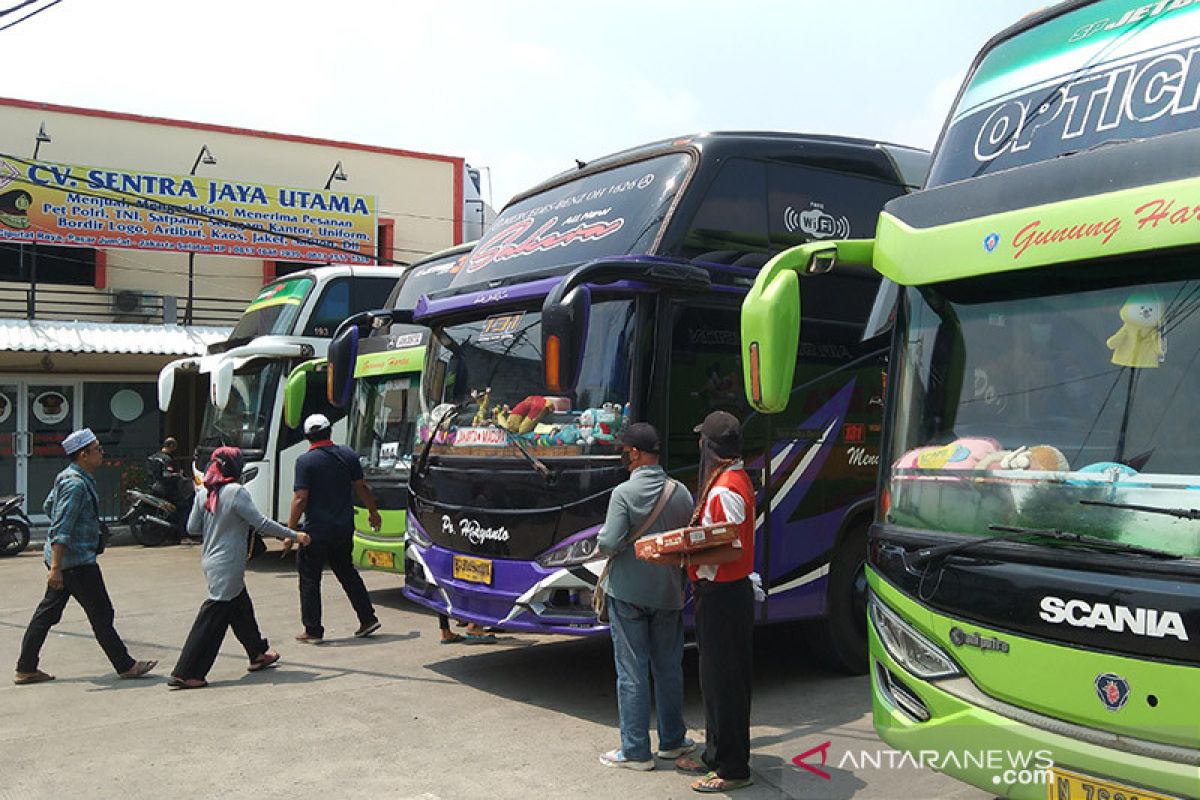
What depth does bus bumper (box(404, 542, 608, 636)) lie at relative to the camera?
6738 millimetres

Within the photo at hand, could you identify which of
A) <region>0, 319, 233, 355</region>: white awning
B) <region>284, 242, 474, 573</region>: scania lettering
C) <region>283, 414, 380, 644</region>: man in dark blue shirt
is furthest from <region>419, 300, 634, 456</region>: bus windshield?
<region>0, 319, 233, 355</region>: white awning

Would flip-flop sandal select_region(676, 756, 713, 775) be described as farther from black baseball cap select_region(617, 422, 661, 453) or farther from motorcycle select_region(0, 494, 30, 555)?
motorcycle select_region(0, 494, 30, 555)

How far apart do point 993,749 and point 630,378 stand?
11.2 ft

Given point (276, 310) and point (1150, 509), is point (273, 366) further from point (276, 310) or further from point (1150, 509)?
point (1150, 509)

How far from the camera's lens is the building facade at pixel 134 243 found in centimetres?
1939

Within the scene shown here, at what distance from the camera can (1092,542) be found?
12.6 ft

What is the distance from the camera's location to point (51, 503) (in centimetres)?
825

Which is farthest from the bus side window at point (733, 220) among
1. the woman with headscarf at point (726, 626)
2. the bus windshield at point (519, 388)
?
the woman with headscarf at point (726, 626)

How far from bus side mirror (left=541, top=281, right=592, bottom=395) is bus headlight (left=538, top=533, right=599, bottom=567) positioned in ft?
3.67

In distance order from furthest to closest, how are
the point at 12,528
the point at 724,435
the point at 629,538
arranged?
1. the point at 12,528
2. the point at 629,538
3. the point at 724,435

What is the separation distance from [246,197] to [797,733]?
61.1 ft

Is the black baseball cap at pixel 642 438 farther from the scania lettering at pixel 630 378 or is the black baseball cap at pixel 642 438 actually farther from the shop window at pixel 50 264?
the shop window at pixel 50 264

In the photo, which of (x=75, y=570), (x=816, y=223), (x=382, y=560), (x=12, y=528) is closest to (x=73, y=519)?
(x=75, y=570)

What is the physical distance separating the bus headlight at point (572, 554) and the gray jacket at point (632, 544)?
70cm
